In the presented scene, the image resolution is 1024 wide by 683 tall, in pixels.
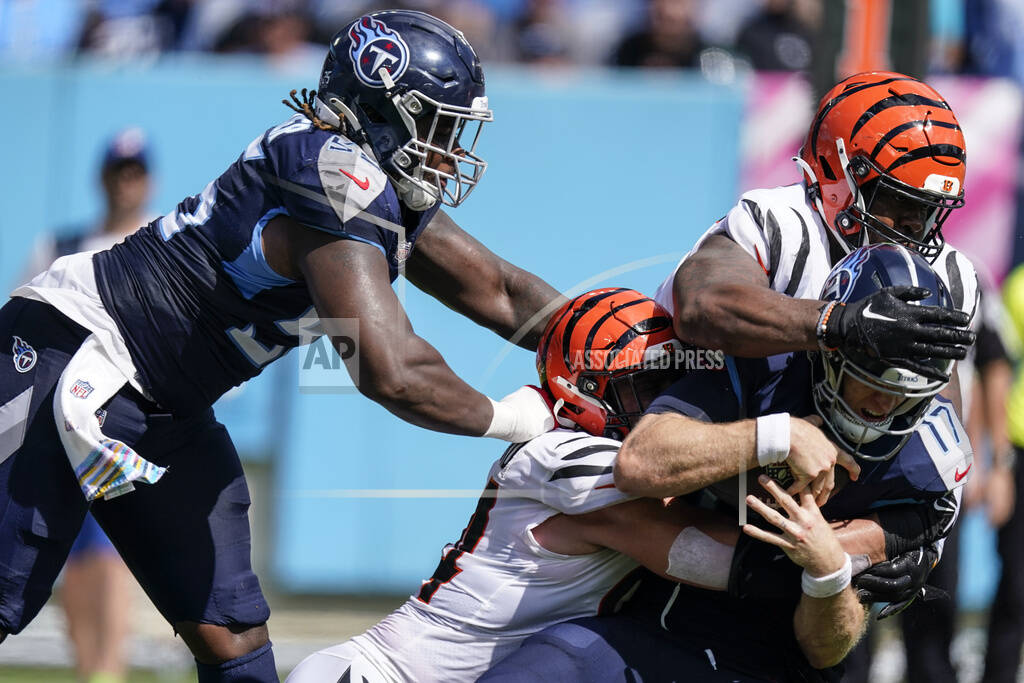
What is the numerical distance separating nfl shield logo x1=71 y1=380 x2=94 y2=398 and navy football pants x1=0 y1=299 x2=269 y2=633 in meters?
0.09

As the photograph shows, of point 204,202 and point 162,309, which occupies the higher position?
point 204,202

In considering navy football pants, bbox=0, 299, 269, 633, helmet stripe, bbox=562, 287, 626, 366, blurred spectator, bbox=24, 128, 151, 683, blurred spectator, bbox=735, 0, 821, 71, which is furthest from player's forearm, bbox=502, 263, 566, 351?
blurred spectator, bbox=735, 0, 821, 71

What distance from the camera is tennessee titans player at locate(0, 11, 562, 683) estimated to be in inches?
116

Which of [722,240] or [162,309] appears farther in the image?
[162,309]

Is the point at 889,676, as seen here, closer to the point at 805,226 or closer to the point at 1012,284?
the point at 1012,284

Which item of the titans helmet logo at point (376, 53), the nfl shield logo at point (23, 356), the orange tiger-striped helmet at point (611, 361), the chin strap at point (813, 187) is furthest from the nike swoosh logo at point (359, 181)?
the chin strap at point (813, 187)

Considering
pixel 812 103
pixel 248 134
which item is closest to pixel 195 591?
pixel 812 103

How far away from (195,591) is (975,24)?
19.7ft

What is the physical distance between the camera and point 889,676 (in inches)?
237

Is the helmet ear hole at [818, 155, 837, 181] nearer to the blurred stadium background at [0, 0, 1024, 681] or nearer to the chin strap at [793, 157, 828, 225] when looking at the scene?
the chin strap at [793, 157, 828, 225]

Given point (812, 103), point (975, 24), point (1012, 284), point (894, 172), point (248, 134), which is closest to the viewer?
point (894, 172)

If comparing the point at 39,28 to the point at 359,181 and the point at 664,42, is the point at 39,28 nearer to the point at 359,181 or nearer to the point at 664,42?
the point at 664,42

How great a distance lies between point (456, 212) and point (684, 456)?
3.79 metres

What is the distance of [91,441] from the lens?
3.02 meters
